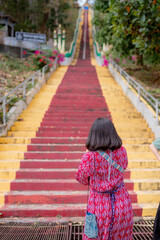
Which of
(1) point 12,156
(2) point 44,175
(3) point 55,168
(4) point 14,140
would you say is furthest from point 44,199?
(4) point 14,140

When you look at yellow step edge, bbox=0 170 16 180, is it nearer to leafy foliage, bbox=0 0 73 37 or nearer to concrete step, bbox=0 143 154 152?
concrete step, bbox=0 143 154 152

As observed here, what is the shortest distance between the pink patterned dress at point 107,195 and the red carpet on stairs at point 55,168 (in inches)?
80.2

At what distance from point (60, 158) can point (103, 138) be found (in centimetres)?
345

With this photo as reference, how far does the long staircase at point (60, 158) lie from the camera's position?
4090 mm

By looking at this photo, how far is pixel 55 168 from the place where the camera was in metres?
4.90

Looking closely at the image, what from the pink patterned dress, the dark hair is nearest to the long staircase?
the pink patterned dress

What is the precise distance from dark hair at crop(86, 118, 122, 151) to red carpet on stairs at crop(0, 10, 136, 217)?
7.93 feet

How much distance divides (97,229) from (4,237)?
2088mm

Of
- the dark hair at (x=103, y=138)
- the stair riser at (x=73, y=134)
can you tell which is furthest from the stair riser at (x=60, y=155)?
the dark hair at (x=103, y=138)

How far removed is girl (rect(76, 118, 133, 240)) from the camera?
188 cm

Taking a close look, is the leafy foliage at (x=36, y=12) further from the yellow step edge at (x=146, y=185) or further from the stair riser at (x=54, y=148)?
the yellow step edge at (x=146, y=185)

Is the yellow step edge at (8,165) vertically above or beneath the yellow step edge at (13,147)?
beneath

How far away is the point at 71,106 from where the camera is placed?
8.20 metres

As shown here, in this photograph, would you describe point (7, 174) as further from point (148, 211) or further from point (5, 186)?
point (148, 211)
